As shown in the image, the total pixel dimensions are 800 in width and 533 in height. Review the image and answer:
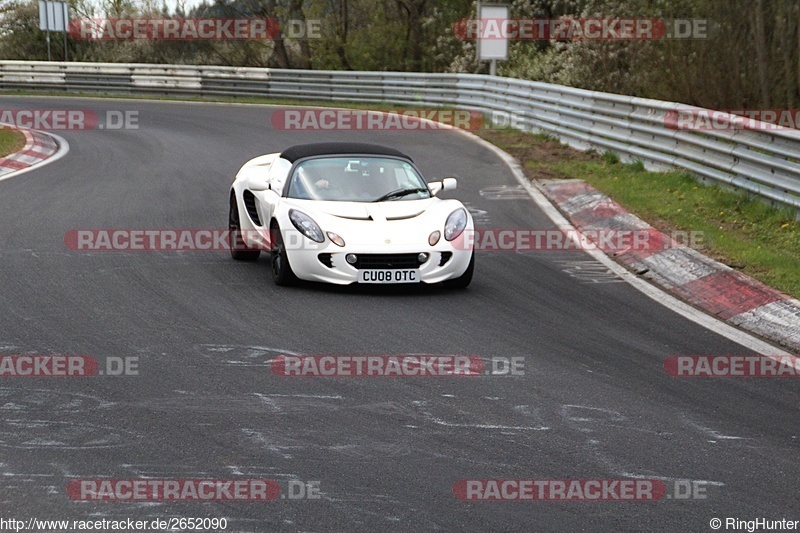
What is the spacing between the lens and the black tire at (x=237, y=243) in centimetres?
1180

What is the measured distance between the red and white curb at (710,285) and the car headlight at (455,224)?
6.49 ft

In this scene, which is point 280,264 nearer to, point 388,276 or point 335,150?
point 388,276

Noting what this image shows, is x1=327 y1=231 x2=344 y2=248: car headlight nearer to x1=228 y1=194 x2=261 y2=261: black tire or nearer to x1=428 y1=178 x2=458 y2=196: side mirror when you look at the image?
x1=428 y1=178 x2=458 y2=196: side mirror

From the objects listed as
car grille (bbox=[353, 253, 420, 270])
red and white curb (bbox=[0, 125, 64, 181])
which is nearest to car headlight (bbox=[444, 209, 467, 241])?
car grille (bbox=[353, 253, 420, 270])

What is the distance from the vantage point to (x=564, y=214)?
14.5 m

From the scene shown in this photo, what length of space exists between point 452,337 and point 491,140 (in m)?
13.4

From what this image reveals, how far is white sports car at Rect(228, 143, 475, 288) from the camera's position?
10.1 metres

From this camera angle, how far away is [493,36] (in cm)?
2700

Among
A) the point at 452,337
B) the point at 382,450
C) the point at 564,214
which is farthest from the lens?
the point at 564,214

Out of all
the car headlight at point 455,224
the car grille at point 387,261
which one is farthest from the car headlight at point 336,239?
the car headlight at point 455,224

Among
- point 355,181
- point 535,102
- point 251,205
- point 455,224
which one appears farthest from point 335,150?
point 535,102

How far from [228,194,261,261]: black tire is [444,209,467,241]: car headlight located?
2318 millimetres

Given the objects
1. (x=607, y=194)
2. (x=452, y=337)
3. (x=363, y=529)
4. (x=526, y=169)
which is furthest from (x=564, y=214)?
(x=363, y=529)

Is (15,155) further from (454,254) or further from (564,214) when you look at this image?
(454,254)
